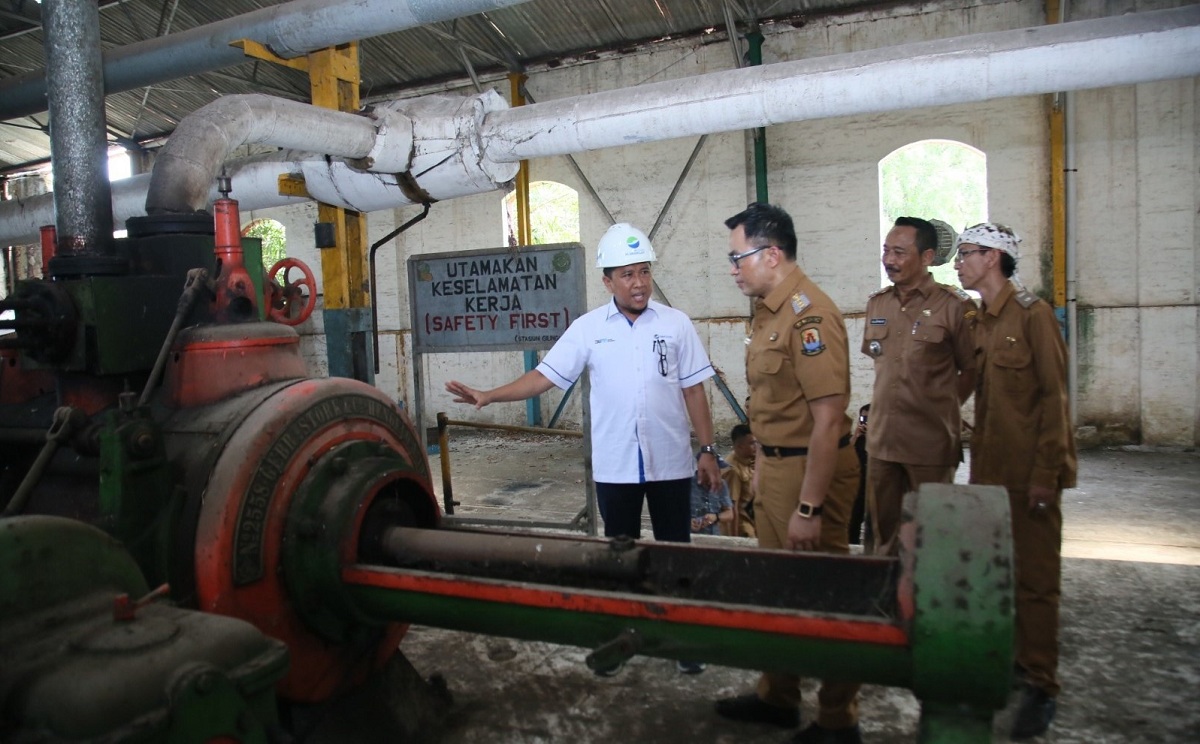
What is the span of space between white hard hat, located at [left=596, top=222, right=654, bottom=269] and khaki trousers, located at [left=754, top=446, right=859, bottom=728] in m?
0.91

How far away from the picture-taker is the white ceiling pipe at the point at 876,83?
3.83 metres

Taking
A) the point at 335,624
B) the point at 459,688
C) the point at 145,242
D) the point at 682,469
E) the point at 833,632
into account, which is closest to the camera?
the point at 833,632

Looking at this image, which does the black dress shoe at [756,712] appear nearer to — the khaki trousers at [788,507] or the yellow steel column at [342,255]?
the khaki trousers at [788,507]

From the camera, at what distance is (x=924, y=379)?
10.5ft

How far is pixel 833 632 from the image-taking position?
1.58 m

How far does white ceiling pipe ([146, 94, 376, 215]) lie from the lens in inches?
107

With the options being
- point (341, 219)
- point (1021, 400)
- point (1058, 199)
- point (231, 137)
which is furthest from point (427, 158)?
point (1058, 199)

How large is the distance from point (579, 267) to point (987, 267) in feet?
6.99

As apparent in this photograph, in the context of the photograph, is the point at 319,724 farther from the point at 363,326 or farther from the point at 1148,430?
the point at 1148,430

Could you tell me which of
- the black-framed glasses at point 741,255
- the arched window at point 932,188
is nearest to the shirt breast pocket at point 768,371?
the black-framed glasses at point 741,255

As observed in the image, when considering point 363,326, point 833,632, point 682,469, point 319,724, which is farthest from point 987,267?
point 363,326

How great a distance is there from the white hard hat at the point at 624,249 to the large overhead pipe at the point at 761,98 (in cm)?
157

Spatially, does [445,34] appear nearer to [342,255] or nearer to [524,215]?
[524,215]

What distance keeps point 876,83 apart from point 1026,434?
2.14 metres
